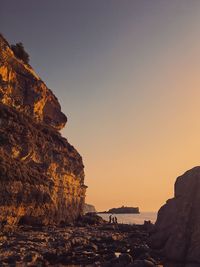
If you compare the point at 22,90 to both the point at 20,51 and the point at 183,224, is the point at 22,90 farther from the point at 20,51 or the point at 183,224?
the point at 183,224

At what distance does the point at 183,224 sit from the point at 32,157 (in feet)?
110

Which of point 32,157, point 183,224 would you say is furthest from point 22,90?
point 183,224

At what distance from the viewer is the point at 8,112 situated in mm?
57625

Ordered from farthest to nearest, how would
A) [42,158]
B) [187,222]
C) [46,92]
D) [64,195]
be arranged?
[46,92] → [64,195] → [42,158] → [187,222]

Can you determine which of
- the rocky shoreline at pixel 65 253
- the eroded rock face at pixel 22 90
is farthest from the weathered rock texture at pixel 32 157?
the rocky shoreline at pixel 65 253

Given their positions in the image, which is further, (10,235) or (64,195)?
(64,195)

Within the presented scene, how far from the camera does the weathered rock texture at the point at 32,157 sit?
50969 mm

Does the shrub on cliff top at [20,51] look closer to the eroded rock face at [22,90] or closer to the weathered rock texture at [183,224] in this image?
the eroded rock face at [22,90]

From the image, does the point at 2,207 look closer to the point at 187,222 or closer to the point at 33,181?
the point at 33,181

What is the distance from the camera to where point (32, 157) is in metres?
62.2

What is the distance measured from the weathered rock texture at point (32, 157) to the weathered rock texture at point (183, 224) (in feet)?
67.0

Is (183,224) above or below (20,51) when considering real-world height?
below

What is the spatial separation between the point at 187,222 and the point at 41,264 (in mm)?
15646

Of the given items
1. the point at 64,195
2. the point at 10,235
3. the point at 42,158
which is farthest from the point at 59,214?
the point at 10,235
